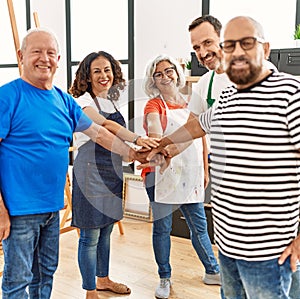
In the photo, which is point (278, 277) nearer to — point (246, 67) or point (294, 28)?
point (246, 67)

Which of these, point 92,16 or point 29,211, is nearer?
point 29,211

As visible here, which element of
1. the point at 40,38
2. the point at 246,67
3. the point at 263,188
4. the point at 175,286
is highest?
the point at 40,38

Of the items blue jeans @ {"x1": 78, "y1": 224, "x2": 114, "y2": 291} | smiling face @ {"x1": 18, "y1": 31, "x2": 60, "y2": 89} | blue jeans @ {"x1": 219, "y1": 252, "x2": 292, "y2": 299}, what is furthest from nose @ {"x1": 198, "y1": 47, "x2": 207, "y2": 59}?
blue jeans @ {"x1": 219, "y1": 252, "x2": 292, "y2": 299}

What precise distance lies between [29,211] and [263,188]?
945mm

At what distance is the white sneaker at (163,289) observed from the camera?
2.52m

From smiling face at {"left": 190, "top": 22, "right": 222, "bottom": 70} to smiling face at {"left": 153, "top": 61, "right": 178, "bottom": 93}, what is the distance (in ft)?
0.60

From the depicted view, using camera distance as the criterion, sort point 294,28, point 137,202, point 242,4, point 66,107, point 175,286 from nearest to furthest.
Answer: point 66,107
point 175,286
point 294,28
point 242,4
point 137,202

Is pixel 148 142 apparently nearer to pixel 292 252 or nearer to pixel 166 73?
pixel 166 73

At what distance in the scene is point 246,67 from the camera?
134 cm

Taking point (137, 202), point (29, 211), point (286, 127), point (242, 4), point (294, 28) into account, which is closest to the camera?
point (286, 127)

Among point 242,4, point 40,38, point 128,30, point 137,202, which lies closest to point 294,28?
point 242,4

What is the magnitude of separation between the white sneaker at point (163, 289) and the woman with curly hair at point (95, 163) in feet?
1.38

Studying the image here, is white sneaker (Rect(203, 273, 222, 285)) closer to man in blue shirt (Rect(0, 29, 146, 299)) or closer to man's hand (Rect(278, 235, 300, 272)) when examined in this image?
man in blue shirt (Rect(0, 29, 146, 299))

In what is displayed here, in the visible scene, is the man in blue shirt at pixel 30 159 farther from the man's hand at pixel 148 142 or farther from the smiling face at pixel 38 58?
the man's hand at pixel 148 142
